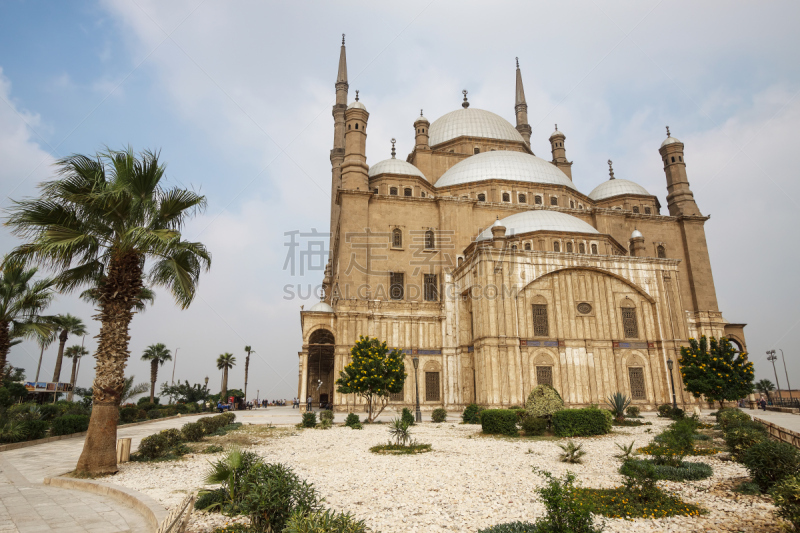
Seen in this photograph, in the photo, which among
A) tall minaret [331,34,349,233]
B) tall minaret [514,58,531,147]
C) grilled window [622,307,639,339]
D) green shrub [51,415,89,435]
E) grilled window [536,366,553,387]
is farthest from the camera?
tall minaret [514,58,531,147]

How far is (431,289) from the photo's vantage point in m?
31.9

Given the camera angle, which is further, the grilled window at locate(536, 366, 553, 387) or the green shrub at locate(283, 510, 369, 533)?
the grilled window at locate(536, 366, 553, 387)

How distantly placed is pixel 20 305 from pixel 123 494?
11.3 metres

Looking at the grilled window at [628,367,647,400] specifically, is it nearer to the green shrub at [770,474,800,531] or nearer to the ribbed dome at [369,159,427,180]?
the ribbed dome at [369,159,427,180]

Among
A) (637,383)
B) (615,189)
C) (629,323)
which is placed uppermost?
(615,189)

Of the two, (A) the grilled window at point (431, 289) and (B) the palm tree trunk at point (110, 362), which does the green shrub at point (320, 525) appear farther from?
(A) the grilled window at point (431, 289)

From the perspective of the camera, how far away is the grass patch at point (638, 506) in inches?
256

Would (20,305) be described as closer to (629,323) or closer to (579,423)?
(579,423)

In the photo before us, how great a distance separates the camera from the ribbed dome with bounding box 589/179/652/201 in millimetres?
38656

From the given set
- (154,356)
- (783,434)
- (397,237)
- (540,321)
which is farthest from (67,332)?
(783,434)

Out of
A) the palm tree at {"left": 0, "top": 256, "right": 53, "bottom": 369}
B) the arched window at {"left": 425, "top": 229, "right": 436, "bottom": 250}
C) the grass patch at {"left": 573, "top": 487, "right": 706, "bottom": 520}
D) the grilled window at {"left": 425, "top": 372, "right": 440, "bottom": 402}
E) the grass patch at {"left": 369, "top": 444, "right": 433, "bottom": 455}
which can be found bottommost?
the grass patch at {"left": 573, "top": 487, "right": 706, "bottom": 520}

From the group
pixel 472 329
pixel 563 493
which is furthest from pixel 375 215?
pixel 563 493

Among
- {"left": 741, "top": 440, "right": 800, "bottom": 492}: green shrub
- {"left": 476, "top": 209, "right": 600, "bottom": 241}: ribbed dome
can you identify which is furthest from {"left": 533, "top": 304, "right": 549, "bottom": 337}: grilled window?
{"left": 741, "top": 440, "right": 800, "bottom": 492}: green shrub

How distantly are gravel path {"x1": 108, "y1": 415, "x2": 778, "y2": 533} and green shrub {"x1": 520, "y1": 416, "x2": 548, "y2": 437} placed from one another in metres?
1.01
